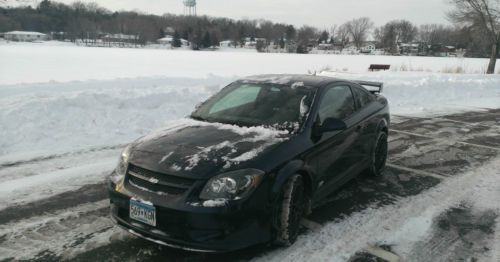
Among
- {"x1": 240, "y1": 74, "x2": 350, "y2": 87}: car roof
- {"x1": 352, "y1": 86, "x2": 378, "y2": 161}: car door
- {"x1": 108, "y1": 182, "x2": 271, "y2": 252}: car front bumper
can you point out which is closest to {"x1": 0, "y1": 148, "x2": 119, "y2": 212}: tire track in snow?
{"x1": 108, "y1": 182, "x2": 271, "y2": 252}: car front bumper

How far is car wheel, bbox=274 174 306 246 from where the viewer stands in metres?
3.68

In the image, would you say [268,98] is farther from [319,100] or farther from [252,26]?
[252,26]

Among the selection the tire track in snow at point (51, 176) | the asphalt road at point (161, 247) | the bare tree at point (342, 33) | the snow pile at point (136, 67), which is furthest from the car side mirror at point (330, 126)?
the bare tree at point (342, 33)

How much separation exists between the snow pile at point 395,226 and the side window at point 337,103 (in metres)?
1.10

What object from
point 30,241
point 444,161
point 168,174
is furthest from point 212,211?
point 444,161

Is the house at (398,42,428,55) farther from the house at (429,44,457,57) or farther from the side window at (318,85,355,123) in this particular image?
the side window at (318,85,355,123)

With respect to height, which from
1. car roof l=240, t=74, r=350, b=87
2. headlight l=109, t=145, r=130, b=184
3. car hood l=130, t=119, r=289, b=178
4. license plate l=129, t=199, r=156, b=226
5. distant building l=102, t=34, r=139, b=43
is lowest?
license plate l=129, t=199, r=156, b=226

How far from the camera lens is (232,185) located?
10.9ft

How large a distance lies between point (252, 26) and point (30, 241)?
159 metres

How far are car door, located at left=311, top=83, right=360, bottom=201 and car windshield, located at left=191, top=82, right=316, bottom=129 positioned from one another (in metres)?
0.22

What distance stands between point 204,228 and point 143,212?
0.52m

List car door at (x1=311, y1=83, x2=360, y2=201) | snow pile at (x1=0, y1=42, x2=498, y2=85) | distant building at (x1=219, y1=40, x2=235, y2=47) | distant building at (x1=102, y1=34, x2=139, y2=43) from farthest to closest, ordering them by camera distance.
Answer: distant building at (x1=219, y1=40, x2=235, y2=47) < distant building at (x1=102, y1=34, x2=139, y2=43) < snow pile at (x1=0, y1=42, x2=498, y2=85) < car door at (x1=311, y1=83, x2=360, y2=201)

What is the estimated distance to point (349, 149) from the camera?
4.97 meters

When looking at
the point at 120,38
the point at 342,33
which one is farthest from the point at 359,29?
the point at 120,38
